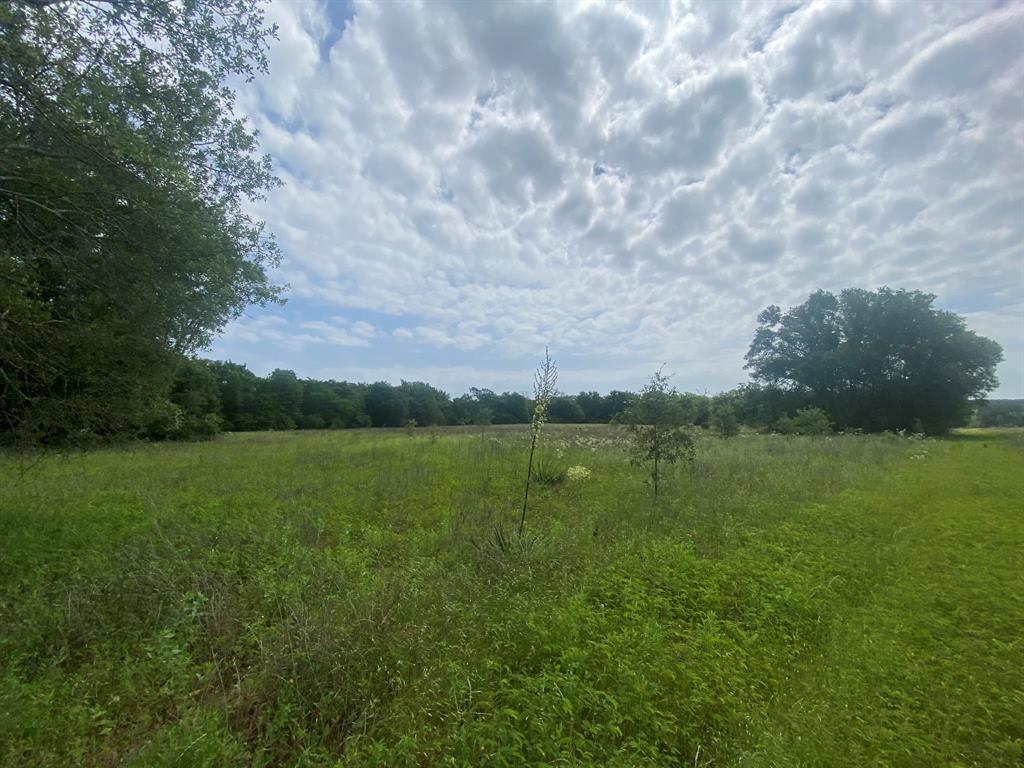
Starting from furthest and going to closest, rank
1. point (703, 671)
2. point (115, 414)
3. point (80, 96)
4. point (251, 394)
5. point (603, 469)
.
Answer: point (251, 394) < point (603, 469) < point (115, 414) < point (80, 96) < point (703, 671)

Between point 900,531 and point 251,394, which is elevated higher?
point 251,394

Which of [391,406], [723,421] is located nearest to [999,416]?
[723,421]

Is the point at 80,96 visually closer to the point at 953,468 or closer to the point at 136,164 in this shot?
the point at 136,164

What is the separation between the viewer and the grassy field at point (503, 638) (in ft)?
8.77

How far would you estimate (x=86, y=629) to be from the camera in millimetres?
3744

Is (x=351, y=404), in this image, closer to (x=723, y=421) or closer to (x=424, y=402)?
(x=424, y=402)

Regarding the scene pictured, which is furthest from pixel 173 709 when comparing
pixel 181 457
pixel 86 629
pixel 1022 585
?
pixel 181 457

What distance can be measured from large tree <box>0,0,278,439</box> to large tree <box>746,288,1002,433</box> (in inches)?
1919

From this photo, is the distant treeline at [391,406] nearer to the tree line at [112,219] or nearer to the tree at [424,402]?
the tree at [424,402]

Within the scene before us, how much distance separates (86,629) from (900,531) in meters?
10.5

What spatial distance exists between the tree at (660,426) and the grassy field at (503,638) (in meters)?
2.46

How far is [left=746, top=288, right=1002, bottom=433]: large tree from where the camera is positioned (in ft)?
129

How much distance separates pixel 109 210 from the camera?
5.27 meters

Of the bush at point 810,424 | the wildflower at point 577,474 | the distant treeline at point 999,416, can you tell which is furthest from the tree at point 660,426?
the distant treeline at point 999,416
